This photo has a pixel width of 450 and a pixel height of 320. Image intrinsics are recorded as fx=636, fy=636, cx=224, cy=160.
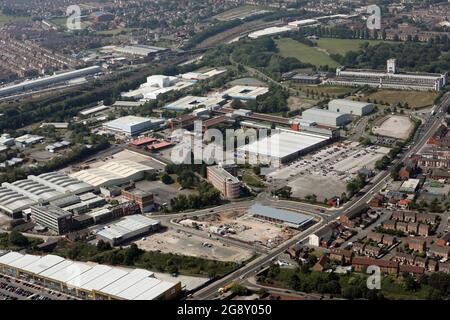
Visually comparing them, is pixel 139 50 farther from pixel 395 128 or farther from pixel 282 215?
pixel 282 215

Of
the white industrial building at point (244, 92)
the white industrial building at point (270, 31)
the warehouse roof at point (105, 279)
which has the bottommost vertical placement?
the warehouse roof at point (105, 279)

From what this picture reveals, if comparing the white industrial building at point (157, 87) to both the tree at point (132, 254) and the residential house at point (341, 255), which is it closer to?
the tree at point (132, 254)

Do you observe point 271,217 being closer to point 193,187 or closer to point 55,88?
point 193,187

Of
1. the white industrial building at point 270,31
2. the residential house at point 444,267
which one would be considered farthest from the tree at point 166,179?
the white industrial building at point 270,31

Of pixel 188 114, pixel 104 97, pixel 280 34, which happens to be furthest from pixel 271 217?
pixel 280 34

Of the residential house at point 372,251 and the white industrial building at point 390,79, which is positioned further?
the white industrial building at point 390,79
